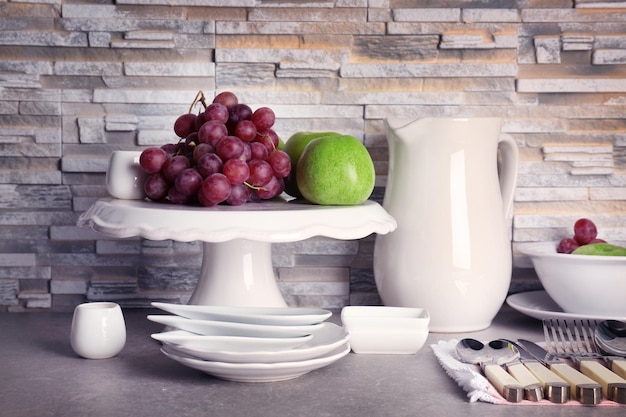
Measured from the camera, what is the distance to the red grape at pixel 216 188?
1004 mm

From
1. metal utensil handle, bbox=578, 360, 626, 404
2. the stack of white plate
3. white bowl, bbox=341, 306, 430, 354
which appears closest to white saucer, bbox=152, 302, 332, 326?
the stack of white plate

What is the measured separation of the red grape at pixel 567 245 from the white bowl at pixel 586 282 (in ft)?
0.39

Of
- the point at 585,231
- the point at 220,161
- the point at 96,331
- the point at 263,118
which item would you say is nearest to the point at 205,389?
the point at 96,331

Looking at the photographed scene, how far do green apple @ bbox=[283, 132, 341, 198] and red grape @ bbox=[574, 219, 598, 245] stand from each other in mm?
458

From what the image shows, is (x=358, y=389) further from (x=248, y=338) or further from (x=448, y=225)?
(x=448, y=225)

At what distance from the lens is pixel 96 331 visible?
1.04 meters

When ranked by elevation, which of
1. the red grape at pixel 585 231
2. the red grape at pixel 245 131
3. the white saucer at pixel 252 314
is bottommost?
the white saucer at pixel 252 314

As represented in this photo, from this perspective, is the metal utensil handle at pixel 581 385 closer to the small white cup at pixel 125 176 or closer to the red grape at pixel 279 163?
the red grape at pixel 279 163

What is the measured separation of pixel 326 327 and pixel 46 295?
0.59 meters

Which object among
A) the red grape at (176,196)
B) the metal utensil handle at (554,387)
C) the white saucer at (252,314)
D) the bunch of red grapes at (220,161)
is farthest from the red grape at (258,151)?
the metal utensil handle at (554,387)

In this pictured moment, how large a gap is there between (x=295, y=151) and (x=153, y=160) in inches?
9.6

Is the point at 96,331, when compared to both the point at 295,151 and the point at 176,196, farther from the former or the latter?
the point at 295,151

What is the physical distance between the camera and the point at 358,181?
42.7 inches

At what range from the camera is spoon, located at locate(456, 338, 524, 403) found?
0.89 metres
